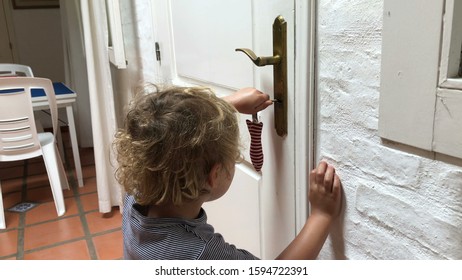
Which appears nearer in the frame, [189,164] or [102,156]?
[189,164]

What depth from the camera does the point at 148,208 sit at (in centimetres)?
86

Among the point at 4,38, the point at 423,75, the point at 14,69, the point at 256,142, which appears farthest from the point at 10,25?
the point at 423,75

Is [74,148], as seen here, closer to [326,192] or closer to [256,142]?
[256,142]

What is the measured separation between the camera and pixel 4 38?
4191 mm

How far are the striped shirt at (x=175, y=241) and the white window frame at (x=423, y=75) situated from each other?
14.5 inches

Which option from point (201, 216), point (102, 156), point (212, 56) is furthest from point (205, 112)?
point (102, 156)

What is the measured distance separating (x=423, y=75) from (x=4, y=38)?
452cm

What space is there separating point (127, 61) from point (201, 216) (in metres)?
1.59

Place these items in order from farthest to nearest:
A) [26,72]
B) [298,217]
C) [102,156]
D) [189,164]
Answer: [26,72]
[102,156]
[298,217]
[189,164]

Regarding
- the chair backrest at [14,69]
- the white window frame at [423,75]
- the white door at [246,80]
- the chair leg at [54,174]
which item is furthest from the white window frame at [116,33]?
the white window frame at [423,75]

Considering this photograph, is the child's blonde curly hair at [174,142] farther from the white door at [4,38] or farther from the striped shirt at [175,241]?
the white door at [4,38]

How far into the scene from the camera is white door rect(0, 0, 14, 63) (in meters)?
4.12

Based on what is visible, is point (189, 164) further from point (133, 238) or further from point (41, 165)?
point (41, 165)

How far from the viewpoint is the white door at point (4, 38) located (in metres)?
4.12
